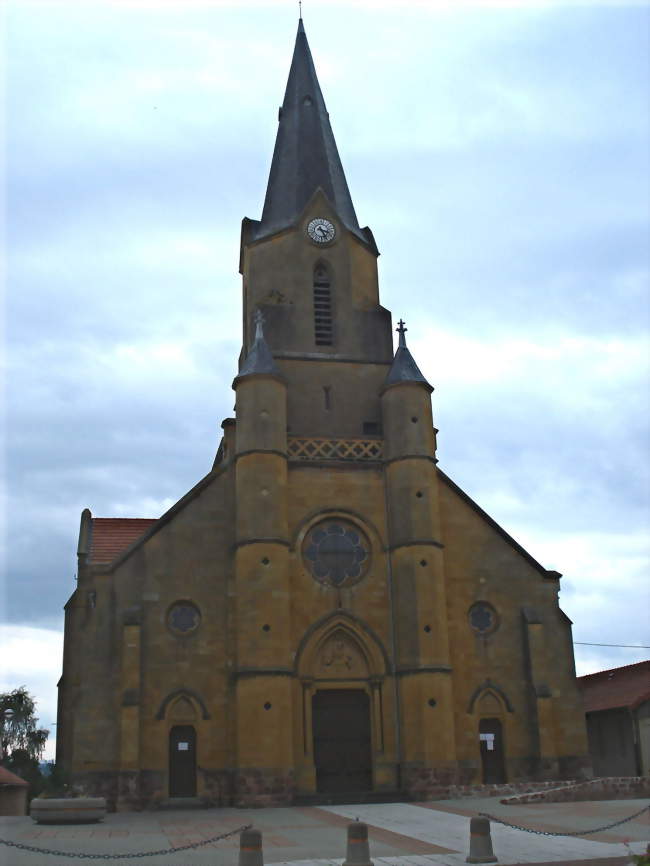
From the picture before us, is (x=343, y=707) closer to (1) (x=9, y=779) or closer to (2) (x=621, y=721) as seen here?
(1) (x=9, y=779)

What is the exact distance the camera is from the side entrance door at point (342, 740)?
96.0ft

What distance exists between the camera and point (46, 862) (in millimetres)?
15727

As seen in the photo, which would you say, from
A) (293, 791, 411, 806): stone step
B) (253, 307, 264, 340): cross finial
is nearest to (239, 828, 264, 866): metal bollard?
(293, 791, 411, 806): stone step

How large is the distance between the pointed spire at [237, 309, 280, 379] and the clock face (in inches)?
178

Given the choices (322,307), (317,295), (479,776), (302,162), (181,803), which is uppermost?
(302,162)

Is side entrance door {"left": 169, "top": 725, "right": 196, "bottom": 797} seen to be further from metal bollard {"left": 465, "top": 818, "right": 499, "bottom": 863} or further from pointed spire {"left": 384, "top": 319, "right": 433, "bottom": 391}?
metal bollard {"left": 465, "top": 818, "right": 499, "bottom": 863}

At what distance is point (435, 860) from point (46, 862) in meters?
6.49

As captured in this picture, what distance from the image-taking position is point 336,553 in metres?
31.4

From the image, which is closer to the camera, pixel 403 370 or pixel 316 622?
pixel 316 622

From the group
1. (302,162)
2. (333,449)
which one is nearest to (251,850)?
(333,449)

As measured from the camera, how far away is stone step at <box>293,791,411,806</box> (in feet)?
91.9

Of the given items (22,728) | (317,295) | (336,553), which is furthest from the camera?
(22,728)

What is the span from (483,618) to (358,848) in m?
18.3

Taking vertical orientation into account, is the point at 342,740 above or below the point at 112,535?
below
